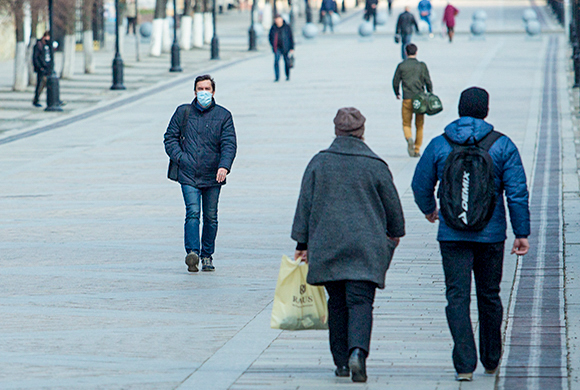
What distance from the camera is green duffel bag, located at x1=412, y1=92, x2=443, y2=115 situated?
52.5ft

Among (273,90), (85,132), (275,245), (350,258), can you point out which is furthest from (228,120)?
(273,90)

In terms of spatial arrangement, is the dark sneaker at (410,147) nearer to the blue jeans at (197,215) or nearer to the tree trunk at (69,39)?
the blue jeans at (197,215)

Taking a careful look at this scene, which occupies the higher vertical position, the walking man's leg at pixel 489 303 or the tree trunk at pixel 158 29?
the walking man's leg at pixel 489 303

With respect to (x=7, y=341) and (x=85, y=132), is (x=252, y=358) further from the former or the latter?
(x=85, y=132)

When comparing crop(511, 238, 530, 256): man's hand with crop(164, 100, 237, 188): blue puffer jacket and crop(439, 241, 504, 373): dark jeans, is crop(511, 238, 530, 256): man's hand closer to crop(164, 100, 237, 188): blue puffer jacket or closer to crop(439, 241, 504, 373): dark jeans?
crop(439, 241, 504, 373): dark jeans

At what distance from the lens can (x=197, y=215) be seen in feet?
30.6

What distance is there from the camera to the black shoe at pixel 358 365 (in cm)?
590

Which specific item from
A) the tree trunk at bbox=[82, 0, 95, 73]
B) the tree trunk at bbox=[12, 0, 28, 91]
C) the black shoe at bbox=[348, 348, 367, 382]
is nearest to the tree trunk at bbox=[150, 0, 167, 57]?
the tree trunk at bbox=[82, 0, 95, 73]

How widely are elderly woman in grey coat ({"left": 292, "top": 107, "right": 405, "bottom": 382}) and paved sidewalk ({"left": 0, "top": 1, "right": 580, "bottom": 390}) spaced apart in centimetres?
43

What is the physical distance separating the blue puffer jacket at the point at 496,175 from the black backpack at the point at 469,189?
7 centimetres

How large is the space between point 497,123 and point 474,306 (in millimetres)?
12875

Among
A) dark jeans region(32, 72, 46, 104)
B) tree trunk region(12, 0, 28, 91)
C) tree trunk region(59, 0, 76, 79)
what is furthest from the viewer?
tree trunk region(59, 0, 76, 79)

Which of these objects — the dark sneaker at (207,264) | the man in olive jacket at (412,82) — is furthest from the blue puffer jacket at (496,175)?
the man in olive jacket at (412,82)

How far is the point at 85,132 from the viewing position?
2059 centimetres
